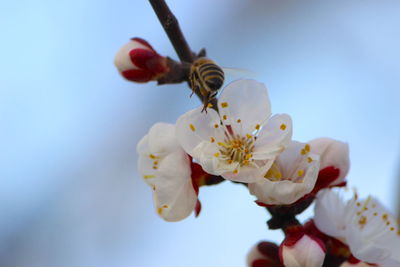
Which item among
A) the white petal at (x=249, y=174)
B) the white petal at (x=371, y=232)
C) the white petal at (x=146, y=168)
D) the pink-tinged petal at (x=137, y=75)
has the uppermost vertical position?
the pink-tinged petal at (x=137, y=75)

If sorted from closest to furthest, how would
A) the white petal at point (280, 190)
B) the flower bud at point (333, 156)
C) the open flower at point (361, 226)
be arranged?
the white petal at point (280, 190) < the open flower at point (361, 226) < the flower bud at point (333, 156)

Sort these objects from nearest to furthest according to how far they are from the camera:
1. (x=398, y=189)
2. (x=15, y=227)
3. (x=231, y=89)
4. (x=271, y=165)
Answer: (x=271, y=165), (x=231, y=89), (x=398, y=189), (x=15, y=227)

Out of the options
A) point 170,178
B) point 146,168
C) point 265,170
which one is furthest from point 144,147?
point 265,170

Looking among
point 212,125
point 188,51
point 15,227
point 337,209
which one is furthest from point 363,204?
point 15,227

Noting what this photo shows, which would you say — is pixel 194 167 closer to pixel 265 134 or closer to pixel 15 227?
pixel 265 134

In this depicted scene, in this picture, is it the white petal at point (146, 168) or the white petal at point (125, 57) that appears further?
the white petal at point (125, 57)

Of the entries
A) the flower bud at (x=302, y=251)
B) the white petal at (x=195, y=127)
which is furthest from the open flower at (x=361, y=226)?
the white petal at (x=195, y=127)

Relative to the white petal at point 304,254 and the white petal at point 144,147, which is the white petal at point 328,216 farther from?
Result: the white petal at point 144,147
